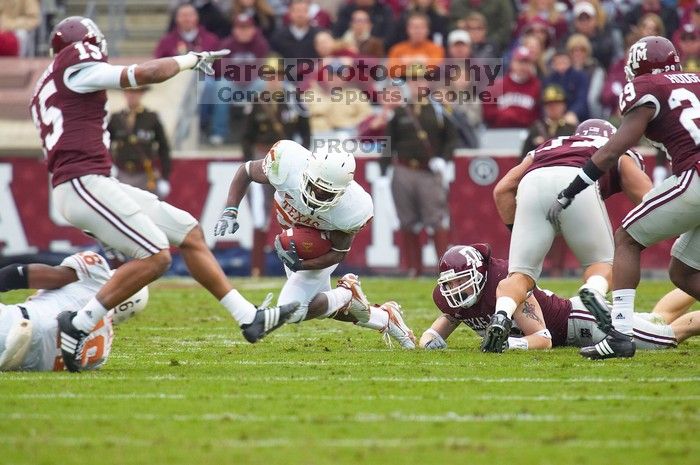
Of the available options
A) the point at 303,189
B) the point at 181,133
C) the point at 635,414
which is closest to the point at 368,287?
the point at 181,133

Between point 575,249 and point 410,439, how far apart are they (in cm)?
287

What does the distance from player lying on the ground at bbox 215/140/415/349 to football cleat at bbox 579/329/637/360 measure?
48.9 inches

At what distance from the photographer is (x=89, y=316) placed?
19.7 feet

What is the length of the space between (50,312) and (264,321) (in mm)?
1052

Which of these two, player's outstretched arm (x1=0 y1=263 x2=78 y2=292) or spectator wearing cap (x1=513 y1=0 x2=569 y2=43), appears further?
spectator wearing cap (x1=513 y1=0 x2=569 y2=43)

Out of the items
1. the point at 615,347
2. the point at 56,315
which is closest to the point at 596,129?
the point at 615,347

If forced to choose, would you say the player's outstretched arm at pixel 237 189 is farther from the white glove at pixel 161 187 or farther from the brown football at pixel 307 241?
the white glove at pixel 161 187

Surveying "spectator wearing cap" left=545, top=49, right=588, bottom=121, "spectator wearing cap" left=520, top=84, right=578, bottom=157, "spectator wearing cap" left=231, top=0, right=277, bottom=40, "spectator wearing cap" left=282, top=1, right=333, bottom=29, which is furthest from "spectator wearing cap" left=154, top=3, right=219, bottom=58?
"spectator wearing cap" left=520, top=84, right=578, bottom=157

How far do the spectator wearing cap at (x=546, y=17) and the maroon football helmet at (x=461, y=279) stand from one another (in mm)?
8556

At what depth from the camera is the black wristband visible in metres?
6.59

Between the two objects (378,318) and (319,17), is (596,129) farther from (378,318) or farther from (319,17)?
(319,17)

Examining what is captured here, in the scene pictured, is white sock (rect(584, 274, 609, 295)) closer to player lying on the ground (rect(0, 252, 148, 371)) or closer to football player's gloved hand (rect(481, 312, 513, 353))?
football player's gloved hand (rect(481, 312, 513, 353))

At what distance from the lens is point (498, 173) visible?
44.0ft

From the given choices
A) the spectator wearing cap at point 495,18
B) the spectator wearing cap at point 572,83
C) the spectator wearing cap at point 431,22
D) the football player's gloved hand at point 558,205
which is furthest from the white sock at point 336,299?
the spectator wearing cap at point 495,18
